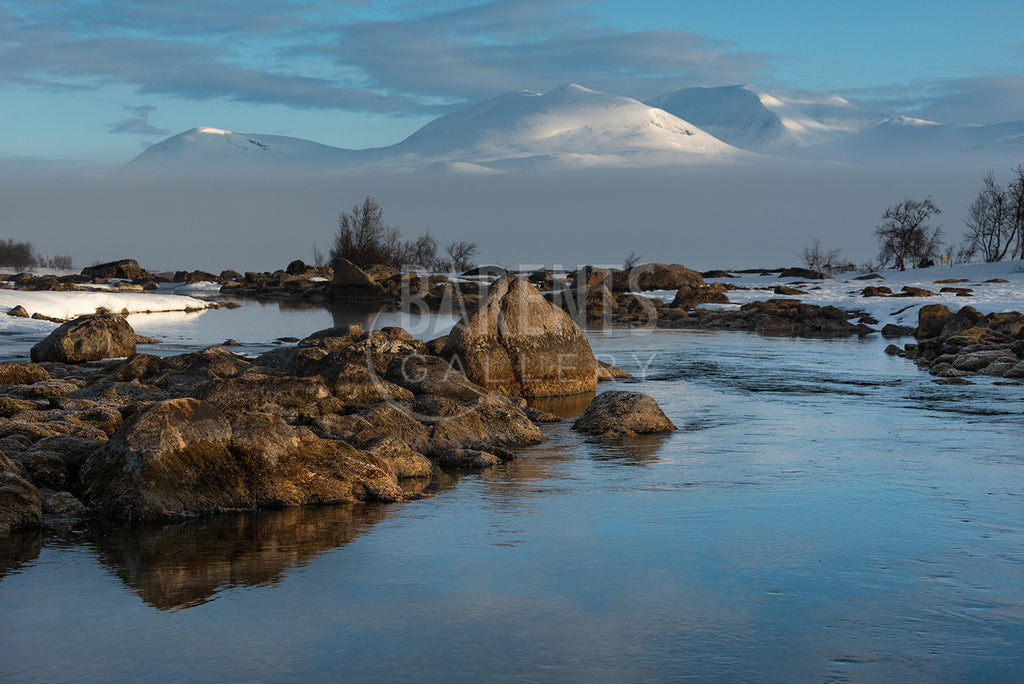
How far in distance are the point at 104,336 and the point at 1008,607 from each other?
55.4 ft

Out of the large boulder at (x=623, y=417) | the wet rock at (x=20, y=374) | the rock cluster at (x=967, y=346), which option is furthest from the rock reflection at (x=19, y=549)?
the rock cluster at (x=967, y=346)

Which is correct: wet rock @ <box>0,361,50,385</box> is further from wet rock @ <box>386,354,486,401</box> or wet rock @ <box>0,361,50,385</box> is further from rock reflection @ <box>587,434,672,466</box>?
rock reflection @ <box>587,434,672,466</box>

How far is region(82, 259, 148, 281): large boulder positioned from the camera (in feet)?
245

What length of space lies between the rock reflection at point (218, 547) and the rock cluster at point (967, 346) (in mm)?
13699

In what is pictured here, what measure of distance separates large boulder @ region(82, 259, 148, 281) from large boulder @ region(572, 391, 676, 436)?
67.5 m

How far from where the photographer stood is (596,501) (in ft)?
28.2

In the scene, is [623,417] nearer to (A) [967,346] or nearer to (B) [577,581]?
(B) [577,581]

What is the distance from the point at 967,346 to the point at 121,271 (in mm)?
66331

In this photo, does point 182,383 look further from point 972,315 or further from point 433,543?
point 972,315

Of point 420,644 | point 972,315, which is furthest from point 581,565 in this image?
point 972,315

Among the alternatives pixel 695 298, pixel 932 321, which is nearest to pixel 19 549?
pixel 932 321

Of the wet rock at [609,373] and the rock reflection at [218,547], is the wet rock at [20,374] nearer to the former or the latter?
the rock reflection at [218,547]

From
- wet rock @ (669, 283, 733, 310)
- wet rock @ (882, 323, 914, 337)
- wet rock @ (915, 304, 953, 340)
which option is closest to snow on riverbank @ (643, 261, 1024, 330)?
wet rock @ (669, 283, 733, 310)

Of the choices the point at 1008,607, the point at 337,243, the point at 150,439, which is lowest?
the point at 1008,607
